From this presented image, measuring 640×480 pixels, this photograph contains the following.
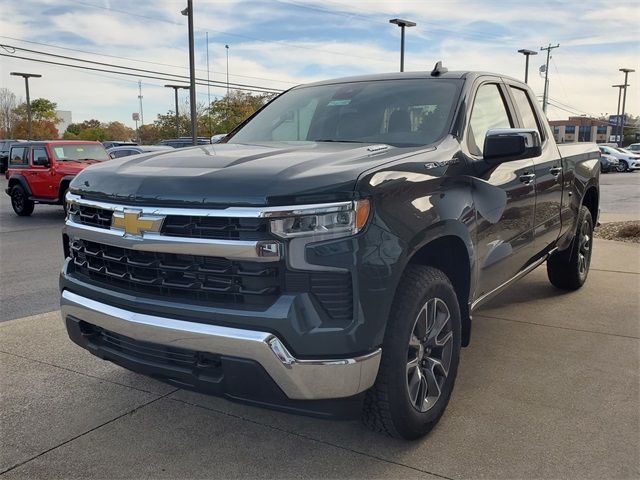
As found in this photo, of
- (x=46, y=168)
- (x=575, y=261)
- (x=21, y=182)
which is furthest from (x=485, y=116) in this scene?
(x=21, y=182)

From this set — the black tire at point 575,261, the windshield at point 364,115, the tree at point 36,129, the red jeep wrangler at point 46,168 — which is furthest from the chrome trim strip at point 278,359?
the tree at point 36,129

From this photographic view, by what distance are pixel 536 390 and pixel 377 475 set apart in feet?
4.46

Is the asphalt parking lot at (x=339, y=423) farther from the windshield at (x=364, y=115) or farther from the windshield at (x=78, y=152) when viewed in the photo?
the windshield at (x=78, y=152)

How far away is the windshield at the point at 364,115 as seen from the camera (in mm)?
3500

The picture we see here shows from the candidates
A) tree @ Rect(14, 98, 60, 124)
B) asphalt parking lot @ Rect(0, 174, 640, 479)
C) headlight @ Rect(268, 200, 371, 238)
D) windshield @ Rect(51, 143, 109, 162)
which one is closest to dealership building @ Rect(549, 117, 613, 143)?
tree @ Rect(14, 98, 60, 124)

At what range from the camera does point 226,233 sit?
95.0 inches

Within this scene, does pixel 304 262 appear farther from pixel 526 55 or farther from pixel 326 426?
pixel 526 55

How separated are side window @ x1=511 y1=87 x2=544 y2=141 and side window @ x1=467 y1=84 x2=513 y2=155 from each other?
0.32 meters

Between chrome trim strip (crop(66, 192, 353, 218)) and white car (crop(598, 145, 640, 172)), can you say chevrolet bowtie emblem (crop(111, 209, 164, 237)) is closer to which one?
chrome trim strip (crop(66, 192, 353, 218))

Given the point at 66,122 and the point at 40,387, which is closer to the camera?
the point at 40,387

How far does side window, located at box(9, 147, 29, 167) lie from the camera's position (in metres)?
14.3

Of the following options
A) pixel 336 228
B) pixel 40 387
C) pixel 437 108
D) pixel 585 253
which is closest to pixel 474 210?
pixel 437 108

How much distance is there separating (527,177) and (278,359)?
7.96 ft

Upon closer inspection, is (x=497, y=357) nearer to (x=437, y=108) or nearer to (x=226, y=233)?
(x=437, y=108)
